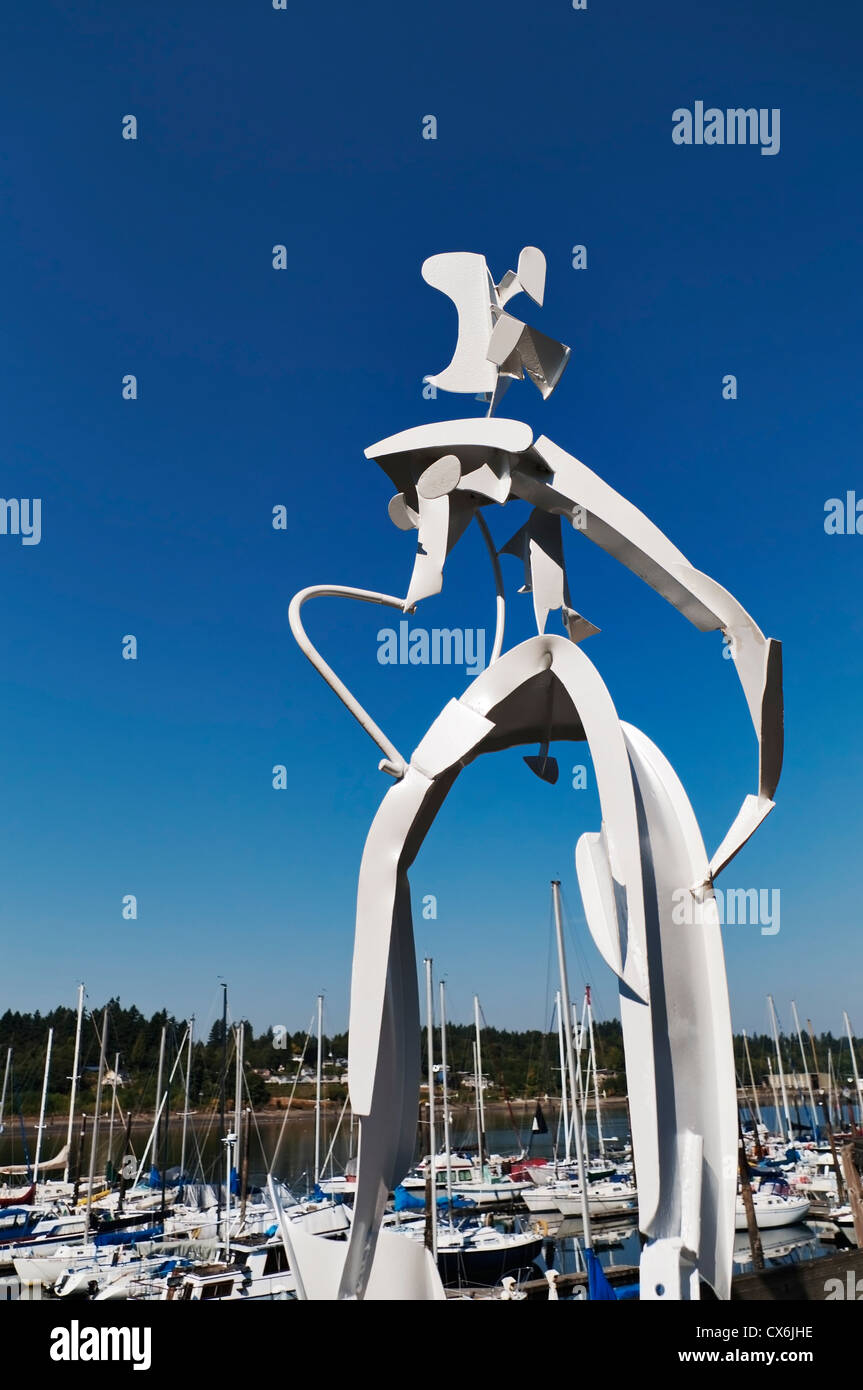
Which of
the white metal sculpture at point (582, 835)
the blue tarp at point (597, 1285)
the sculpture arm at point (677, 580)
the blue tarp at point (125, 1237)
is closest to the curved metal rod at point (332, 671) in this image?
the white metal sculpture at point (582, 835)

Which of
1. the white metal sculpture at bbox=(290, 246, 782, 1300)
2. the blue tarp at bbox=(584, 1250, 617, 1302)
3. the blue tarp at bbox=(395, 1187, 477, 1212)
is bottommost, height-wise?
the blue tarp at bbox=(395, 1187, 477, 1212)

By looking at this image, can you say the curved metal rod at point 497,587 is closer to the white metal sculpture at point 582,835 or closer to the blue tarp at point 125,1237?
the white metal sculpture at point 582,835

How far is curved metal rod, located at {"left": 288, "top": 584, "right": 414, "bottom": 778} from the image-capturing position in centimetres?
915

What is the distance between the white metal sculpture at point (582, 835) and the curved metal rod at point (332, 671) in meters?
0.02

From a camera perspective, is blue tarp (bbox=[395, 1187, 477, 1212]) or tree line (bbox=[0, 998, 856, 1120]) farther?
tree line (bbox=[0, 998, 856, 1120])

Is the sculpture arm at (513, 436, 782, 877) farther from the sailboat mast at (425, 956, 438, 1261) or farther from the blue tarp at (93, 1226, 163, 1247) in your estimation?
the blue tarp at (93, 1226, 163, 1247)

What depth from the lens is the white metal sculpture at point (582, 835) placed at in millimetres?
7875

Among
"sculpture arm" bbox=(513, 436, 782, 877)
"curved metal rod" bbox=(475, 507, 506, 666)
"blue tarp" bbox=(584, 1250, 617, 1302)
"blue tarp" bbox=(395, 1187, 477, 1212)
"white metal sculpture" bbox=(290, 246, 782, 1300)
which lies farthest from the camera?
"blue tarp" bbox=(395, 1187, 477, 1212)

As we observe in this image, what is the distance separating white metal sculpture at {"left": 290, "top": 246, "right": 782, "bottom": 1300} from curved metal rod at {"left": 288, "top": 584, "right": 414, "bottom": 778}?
0.02m

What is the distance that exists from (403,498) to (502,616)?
1594mm

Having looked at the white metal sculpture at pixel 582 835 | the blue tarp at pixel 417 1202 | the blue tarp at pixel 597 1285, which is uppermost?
the white metal sculpture at pixel 582 835

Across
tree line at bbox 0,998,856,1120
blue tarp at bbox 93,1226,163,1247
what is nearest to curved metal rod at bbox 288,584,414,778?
blue tarp at bbox 93,1226,163,1247
